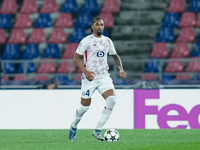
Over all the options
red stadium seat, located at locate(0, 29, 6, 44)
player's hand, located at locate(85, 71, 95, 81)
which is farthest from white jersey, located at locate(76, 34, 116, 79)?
red stadium seat, located at locate(0, 29, 6, 44)

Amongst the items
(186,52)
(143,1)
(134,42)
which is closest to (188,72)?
(186,52)

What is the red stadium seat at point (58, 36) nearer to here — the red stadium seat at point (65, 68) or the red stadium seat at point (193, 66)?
the red stadium seat at point (65, 68)

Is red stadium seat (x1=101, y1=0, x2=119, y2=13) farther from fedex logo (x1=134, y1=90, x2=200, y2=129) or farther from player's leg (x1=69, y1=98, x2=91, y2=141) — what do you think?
player's leg (x1=69, y1=98, x2=91, y2=141)

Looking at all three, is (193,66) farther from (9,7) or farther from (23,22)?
(9,7)

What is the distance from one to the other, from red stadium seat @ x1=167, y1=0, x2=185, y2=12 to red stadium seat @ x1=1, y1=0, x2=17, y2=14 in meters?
5.21

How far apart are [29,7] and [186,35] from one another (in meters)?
5.35

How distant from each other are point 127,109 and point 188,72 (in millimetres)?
5387

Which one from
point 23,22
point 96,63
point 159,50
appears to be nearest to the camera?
point 96,63

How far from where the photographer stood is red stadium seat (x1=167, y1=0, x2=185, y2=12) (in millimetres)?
15938

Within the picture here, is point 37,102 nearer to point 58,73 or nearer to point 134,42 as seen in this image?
point 58,73

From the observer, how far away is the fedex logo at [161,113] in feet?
30.9

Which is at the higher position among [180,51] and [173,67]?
[180,51]

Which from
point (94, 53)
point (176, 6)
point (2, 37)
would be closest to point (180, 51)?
point (176, 6)

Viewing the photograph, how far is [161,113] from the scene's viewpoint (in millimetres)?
9484
